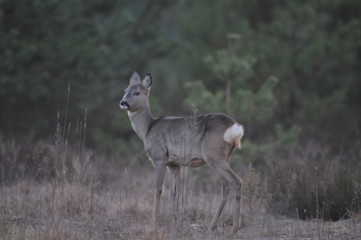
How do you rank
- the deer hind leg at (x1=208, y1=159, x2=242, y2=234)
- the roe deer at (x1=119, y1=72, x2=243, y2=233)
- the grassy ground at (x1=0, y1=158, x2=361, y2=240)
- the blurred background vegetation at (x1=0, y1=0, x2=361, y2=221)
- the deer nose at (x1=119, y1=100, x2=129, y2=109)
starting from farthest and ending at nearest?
1. the blurred background vegetation at (x1=0, y1=0, x2=361, y2=221)
2. the deer nose at (x1=119, y1=100, x2=129, y2=109)
3. the roe deer at (x1=119, y1=72, x2=243, y2=233)
4. the deer hind leg at (x1=208, y1=159, x2=242, y2=234)
5. the grassy ground at (x1=0, y1=158, x2=361, y2=240)

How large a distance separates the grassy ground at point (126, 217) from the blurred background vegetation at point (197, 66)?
4.18 m

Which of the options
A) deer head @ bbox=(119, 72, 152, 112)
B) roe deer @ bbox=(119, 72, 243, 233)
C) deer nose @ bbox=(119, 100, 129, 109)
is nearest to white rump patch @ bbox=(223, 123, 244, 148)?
roe deer @ bbox=(119, 72, 243, 233)

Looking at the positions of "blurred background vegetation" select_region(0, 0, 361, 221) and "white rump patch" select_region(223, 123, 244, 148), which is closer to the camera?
"white rump patch" select_region(223, 123, 244, 148)

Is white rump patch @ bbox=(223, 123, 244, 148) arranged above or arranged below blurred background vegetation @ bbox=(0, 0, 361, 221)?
below

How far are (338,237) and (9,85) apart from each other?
11.3 metres

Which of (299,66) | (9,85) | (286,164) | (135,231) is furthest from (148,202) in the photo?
(299,66)

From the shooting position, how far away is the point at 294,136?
48.5 feet

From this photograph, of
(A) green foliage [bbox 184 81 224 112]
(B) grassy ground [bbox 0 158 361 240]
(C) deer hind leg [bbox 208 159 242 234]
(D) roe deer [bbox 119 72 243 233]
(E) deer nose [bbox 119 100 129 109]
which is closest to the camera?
(B) grassy ground [bbox 0 158 361 240]

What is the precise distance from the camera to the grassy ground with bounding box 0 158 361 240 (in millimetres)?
7348

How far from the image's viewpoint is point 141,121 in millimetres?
9555

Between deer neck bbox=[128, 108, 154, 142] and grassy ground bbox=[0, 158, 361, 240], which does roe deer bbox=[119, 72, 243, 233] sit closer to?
deer neck bbox=[128, 108, 154, 142]

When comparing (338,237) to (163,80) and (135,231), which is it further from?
(163,80)

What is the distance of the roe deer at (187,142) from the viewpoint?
8.16 meters

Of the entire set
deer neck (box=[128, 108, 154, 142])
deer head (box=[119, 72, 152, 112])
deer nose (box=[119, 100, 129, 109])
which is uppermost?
deer head (box=[119, 72, 152, 112])
